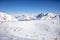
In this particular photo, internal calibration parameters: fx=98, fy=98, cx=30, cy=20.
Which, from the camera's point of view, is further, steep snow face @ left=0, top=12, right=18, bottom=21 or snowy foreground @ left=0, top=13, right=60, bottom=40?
steep snow face @ left=0, top=12, right=18, bottom=21

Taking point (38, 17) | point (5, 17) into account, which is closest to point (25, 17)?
point (38, 17)

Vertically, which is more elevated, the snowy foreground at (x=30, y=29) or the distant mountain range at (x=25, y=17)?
the distant mountain range at (x=25, y=17)

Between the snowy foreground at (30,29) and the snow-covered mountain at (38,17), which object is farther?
the snow-covered mountain at (38,17)

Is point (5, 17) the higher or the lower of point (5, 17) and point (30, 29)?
the higher

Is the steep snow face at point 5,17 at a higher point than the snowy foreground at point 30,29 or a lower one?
higher

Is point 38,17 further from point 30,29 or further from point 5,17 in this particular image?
point 5,17

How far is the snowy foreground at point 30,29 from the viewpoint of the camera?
65.2 inches

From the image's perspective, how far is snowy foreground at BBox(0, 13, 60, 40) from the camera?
166 cm

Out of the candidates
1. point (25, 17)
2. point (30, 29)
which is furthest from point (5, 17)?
point (30, 29)

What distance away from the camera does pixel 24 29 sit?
1.71m

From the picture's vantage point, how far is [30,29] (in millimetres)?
1708

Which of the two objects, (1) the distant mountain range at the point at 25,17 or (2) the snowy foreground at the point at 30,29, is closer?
(2) the snowy foreground at the point at 30,29

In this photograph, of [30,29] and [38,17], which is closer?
[30,29]

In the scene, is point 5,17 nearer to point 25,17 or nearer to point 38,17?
point 25,17
